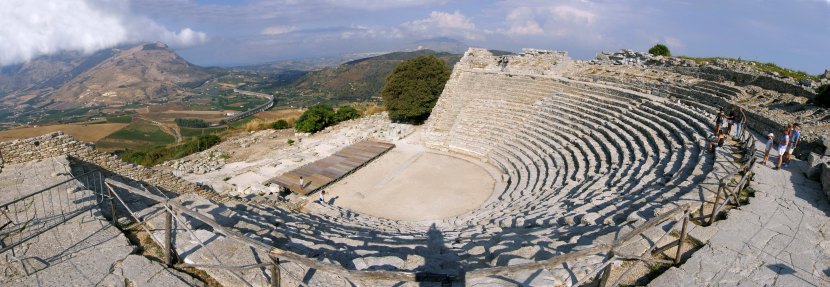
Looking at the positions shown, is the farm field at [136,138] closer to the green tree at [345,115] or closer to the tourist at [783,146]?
the green tree at [345,115]

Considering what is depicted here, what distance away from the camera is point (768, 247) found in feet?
18.7

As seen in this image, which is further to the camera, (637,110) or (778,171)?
(637,110)

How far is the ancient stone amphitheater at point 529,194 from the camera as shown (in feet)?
15.7

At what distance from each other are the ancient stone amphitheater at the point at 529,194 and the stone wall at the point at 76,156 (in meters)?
0.04

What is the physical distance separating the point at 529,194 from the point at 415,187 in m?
5.23

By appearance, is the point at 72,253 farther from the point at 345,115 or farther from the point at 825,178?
the point at 345,115

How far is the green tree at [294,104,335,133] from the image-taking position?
92.0ft

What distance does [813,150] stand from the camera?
1014 cm

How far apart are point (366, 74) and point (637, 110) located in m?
107

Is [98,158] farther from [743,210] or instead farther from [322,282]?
[743,210]

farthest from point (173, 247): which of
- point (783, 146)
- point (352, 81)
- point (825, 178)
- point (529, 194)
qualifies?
point (352, 81)

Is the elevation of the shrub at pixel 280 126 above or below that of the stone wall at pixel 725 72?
below

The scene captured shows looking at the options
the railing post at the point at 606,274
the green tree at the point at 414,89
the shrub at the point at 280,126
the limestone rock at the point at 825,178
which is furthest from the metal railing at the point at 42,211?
the shrub at the point at 280,126

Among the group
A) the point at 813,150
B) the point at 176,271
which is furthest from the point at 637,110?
the point at 176,271
